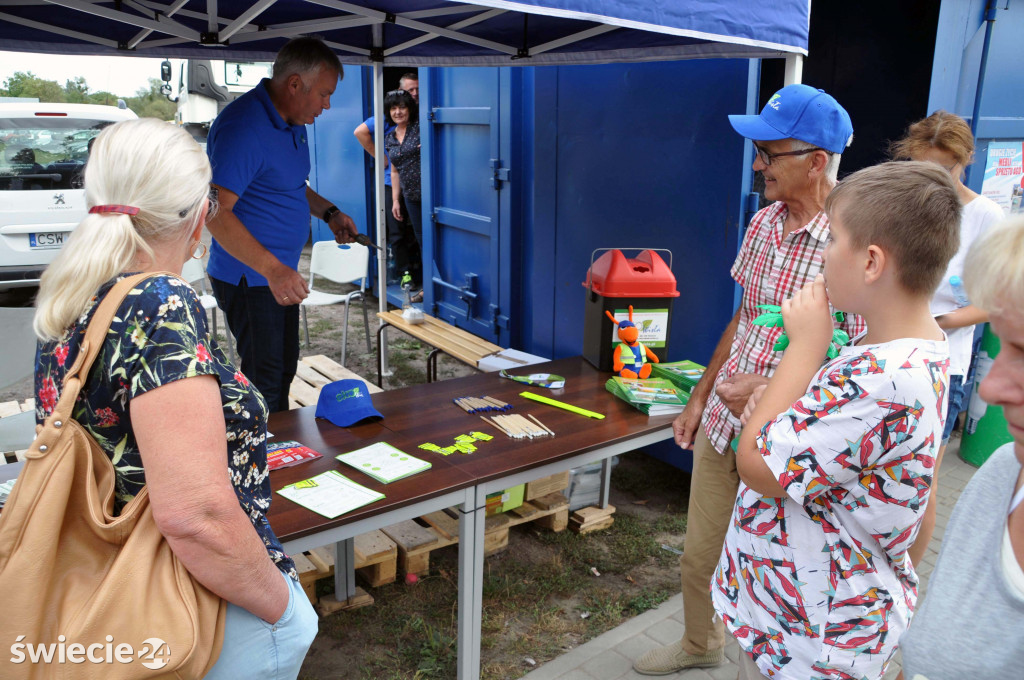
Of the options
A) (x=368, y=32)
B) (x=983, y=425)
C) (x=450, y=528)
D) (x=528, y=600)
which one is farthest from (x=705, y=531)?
(x=368, y=32)

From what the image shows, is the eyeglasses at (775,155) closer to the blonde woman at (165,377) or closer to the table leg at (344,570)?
the blonde woman at (165,377)

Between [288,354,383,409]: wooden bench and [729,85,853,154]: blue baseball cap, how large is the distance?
2.73 metres

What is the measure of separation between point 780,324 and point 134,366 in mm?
1551

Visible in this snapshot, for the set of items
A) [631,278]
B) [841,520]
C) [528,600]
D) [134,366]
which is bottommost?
[528,600]

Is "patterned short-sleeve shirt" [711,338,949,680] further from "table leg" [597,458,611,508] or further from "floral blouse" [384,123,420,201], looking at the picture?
"floral blouse" [384,123,420,201]

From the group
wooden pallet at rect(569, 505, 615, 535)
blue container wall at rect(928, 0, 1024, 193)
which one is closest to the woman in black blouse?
wooden pallet at rect(569, 505, 615, 535)

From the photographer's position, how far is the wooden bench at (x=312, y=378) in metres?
4.36

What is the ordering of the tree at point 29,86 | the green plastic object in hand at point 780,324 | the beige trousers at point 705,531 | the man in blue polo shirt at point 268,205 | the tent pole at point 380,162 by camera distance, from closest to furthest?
the green plastic object in hand at point 780,324 → the beige trousers at point 705,531 → the man in blue polo shirt at point 268,205 → the tent pole at point 380,162 → the tree at point 29,86

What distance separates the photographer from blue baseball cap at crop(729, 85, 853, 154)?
2.07 meters

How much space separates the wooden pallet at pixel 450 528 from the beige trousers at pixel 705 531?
0.89 m

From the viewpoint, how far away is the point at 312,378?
4719mm

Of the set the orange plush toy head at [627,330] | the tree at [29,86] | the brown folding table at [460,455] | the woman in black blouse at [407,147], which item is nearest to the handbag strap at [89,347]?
the brown folding table at [460,455]

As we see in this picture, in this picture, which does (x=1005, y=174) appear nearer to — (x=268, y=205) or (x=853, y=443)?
(x=853, y=443)

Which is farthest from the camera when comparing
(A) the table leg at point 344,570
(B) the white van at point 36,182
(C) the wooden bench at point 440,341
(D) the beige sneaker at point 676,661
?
(B) the white van at point 36,182
